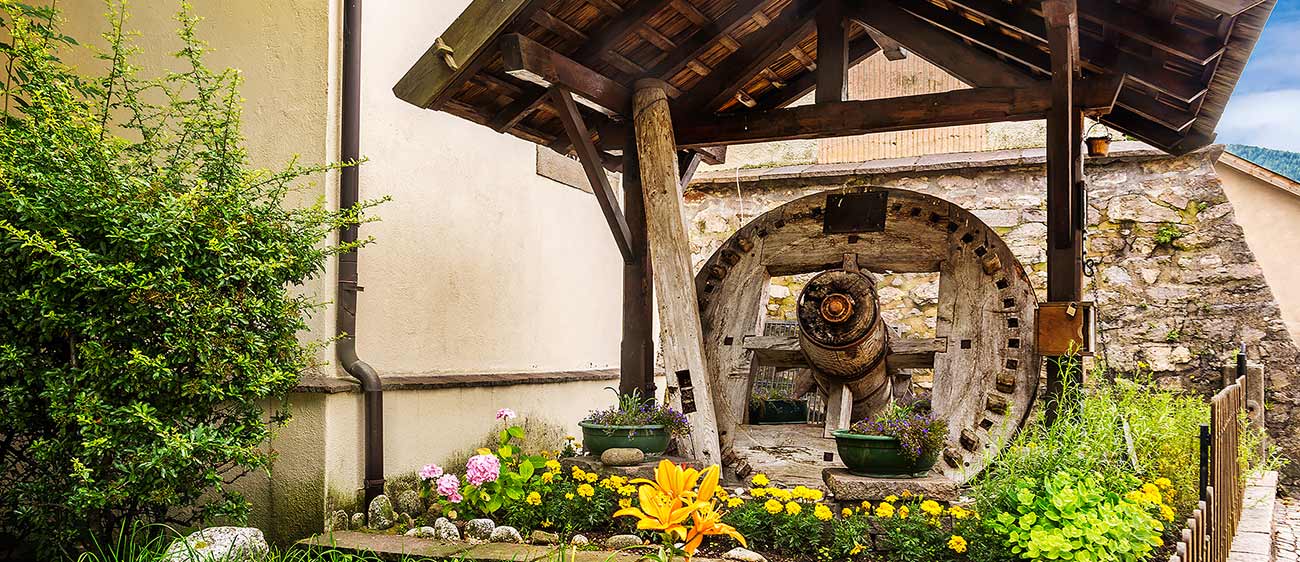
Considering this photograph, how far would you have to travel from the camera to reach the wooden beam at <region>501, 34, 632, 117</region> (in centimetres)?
444

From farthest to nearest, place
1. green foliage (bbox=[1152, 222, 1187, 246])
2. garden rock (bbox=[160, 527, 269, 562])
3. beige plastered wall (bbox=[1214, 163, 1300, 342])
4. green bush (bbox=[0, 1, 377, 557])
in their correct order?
green foliage (bbox=[1152, 222, 1187, 246]) → beige plastered wall (bbox=[1214, 163, 1300, 342]) → green bush (bbox=[0, 1, 377, 557]) → garden rock (bbox=[160, 527, 269, 562])

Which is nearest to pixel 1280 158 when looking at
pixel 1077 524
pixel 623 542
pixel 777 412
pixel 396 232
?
pixel 777 412

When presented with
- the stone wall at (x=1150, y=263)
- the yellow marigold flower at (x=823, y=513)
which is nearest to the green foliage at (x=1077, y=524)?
the yellow marigold flower at (x=823, y=513)

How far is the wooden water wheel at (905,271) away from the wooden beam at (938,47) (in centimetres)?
85

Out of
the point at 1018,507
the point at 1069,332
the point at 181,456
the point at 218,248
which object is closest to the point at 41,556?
the point at 181,456

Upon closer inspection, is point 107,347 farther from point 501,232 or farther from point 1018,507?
point 1018,507

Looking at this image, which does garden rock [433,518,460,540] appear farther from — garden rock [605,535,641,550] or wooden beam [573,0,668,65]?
wooden beam [573,0,668,65]

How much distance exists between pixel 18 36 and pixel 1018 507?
433 centimetres

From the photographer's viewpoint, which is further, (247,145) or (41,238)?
(247,145)

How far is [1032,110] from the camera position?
4.84 m

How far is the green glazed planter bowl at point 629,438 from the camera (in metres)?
4.80

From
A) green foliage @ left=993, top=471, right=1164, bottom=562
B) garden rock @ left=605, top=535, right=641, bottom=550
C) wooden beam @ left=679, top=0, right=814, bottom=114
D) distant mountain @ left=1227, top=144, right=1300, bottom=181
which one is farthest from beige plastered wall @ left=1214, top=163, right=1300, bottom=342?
garden rock @ left=605, top=535, right=641, bottom=550

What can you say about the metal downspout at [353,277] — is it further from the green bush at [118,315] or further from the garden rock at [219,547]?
the garden rock at [219,547]

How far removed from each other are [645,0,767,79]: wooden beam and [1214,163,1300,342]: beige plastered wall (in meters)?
5.02
